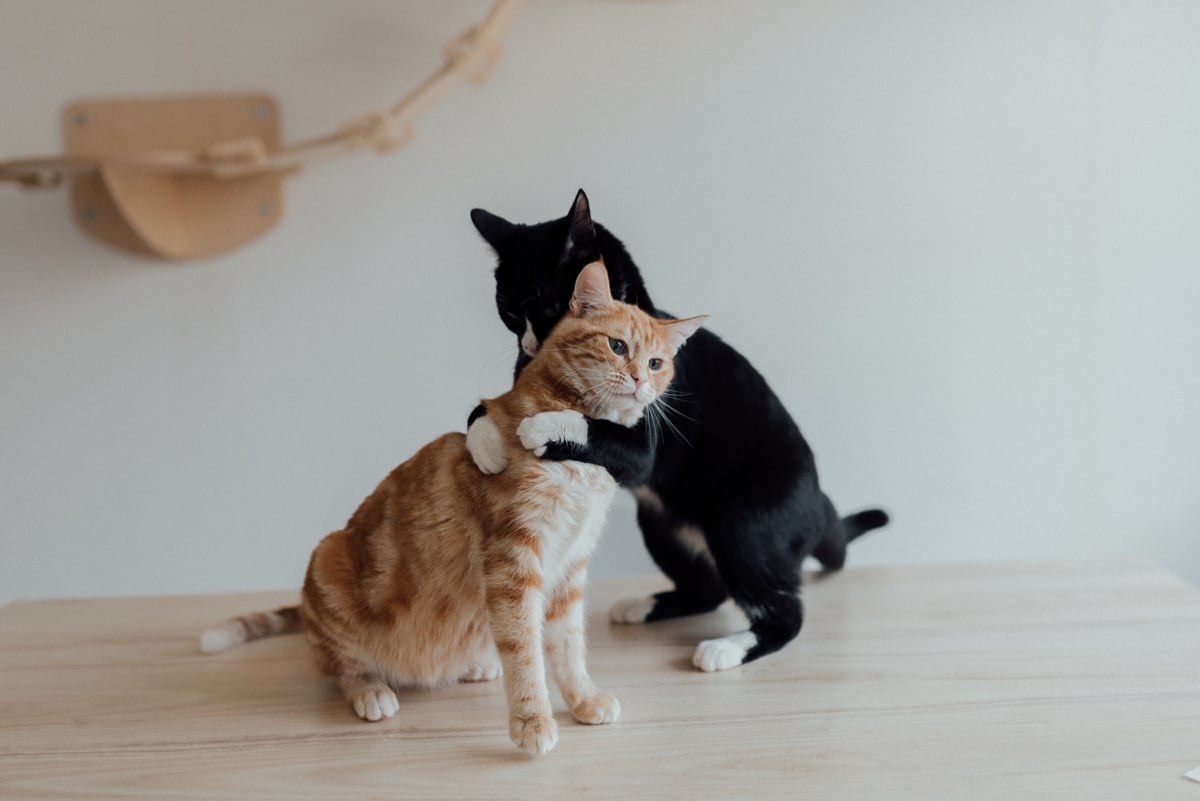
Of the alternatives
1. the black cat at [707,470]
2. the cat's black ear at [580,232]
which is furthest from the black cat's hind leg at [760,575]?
the cat's black ear at [580,232]

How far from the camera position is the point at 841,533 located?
1500 mm

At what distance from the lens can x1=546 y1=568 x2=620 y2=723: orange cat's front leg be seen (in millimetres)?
1061

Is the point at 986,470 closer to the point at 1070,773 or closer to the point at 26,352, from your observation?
the point at 1070,773

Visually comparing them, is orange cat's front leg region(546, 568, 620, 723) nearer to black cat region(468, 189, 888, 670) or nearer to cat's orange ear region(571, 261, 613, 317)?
black cat region(468, 189, 888, 670)

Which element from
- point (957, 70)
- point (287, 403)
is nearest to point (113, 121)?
point (287, 403)

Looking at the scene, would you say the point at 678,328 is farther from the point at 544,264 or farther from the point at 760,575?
the point at 760,575

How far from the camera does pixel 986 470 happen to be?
184 centimetres

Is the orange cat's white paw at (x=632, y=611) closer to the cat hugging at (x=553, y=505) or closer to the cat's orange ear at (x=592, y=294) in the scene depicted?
the cat hugging at (x=553, y=505)

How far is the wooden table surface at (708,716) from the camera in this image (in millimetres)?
933

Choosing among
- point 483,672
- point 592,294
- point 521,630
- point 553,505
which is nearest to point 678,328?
point 592,294

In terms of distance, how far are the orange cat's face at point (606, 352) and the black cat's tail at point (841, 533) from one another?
0.48m

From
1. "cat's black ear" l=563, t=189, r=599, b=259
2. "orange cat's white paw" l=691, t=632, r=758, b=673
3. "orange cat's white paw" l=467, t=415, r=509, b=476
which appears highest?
"cat's black ear" l=563, t=189, r=599, b=259

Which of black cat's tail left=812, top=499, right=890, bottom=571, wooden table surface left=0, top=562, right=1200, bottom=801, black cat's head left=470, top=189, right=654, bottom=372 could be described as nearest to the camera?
wooden table surface left=0, top=562, right=1200, bottom=801

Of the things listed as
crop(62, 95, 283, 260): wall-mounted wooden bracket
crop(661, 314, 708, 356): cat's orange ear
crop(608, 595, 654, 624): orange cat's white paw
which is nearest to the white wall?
crop(62, 95, 283, 260): wall-mounted wooden bracket
